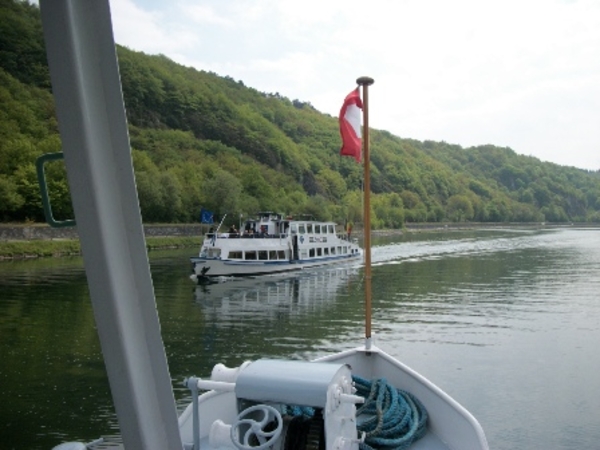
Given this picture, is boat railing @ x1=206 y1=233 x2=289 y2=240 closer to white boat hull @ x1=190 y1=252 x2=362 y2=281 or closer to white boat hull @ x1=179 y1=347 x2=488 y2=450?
white boat hull @ x1=190 y1=252 x2=362 y2=281

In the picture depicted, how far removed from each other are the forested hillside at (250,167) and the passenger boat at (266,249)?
32.7 ft

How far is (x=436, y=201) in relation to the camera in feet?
477

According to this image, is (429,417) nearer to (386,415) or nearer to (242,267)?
(386,415)

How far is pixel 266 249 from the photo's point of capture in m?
31.8

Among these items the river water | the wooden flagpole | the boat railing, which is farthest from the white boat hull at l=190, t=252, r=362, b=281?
the wooden flagpole

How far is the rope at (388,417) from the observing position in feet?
17.4

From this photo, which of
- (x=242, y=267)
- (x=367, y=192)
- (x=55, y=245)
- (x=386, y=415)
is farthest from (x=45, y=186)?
(x=55, y=245)

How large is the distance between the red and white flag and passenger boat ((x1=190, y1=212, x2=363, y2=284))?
2161cm

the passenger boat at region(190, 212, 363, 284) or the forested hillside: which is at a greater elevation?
the forested hillside

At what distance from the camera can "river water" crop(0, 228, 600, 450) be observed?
986cm

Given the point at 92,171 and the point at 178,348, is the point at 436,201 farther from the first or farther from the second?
the point at 92,171

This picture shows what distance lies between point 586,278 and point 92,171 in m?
34.2

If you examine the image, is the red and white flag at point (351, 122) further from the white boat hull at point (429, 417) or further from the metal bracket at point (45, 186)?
the metal bracket at point (45, 186)

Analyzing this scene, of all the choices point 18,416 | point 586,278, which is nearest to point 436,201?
point 586,278
